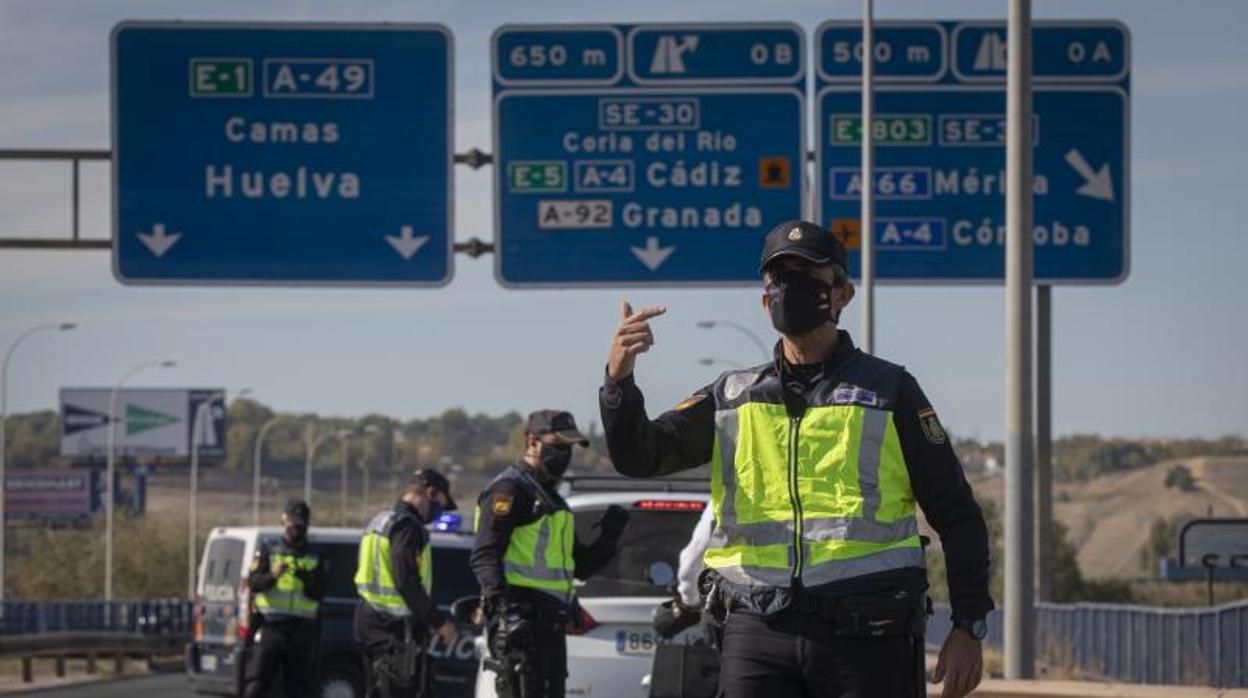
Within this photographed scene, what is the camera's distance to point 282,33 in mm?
23750

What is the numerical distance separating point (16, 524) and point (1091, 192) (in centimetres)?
11762

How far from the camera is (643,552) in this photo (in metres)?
12.6

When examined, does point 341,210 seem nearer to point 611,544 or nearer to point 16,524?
point 611,544

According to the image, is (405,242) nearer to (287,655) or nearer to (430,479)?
(287,655)

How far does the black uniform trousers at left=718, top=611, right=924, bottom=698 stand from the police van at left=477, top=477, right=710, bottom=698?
202 inches

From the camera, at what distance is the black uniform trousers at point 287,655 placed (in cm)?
1745

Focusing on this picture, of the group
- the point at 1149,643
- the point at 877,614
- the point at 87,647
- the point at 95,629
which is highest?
the point at 877,614

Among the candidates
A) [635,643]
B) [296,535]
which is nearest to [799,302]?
[635,643]

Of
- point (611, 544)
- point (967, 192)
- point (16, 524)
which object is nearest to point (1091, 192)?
point (967, 192)

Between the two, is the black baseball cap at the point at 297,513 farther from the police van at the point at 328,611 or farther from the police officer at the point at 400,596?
the police officer at the point at 400,596

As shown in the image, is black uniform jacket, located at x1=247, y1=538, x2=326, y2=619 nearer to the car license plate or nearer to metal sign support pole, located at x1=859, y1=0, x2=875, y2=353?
the car license plate

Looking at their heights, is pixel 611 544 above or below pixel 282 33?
below

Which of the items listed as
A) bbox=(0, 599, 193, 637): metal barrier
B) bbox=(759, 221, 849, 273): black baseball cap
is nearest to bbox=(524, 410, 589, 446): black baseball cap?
bbox=(759, 221, 849, 273): black baseball cap

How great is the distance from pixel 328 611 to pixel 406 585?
7.98 m
